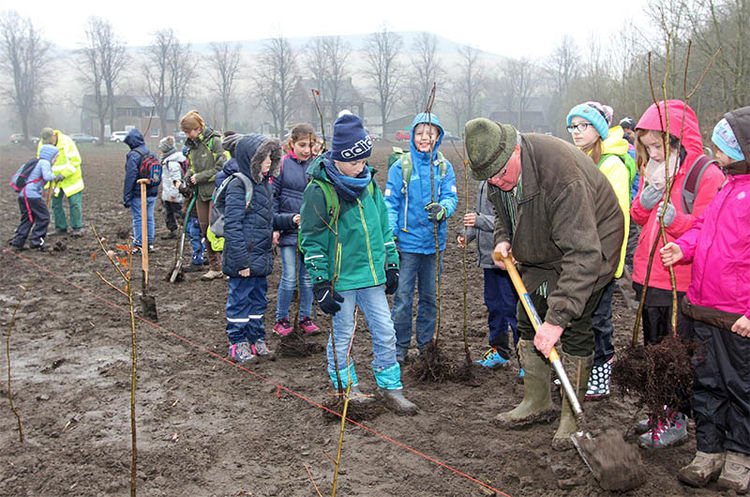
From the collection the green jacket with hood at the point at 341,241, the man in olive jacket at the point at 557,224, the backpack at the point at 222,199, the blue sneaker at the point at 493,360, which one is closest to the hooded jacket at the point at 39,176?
the backpack at the point at 222,199

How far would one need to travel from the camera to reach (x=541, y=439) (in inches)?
149

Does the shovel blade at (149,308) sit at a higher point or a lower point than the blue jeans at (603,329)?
lower

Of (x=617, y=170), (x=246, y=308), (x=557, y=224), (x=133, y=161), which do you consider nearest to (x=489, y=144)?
(x=557, y=224)

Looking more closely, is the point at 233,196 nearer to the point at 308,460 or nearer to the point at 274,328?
the point at 274,328

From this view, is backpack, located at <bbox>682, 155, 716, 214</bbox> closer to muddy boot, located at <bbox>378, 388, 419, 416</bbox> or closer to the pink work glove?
the pink work glove

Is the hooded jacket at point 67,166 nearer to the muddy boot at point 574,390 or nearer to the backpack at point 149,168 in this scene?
the backpack at point 149,168

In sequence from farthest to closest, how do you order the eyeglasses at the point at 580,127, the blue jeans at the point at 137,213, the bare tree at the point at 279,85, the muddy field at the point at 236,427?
the bare tree at the point at 279,85 → the blue jeans at the point at 137,213 → the eyeglasses at the point at 580,127 → the muddy field at the point at 236,427

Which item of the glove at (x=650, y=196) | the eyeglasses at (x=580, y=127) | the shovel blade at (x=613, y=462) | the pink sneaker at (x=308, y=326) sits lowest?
the pink sneaker at (x=308, y=326)

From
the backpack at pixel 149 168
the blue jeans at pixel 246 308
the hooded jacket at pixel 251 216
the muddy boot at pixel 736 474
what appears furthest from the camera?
the backpack at pixel 149 168

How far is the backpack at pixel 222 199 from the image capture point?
5180 millimetres

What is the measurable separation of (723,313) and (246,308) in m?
3.69

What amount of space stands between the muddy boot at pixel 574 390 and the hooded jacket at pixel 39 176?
9.52m

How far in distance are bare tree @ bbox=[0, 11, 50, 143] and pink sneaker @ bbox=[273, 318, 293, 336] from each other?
2928 inches

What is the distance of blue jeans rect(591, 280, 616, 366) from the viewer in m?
4.09
